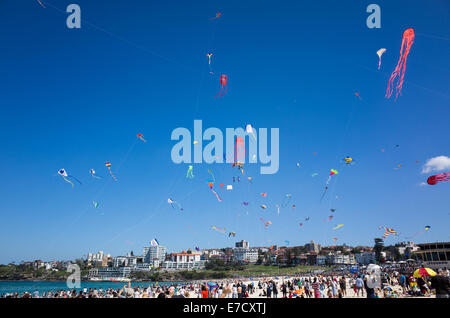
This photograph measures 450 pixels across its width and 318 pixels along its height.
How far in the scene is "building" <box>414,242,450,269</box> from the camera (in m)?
30.5

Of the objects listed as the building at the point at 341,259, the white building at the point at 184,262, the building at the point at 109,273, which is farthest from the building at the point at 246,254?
the building at the point at 109,273

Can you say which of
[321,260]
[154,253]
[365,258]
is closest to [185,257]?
[154,253]

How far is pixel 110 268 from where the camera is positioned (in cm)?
9000

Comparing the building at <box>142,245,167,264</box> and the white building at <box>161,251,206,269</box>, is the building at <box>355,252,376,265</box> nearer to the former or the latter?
the white building at <box>161,251,206,269</box>

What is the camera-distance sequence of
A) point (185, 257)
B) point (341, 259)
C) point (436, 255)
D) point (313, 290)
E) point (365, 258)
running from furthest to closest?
1. point (185, 257)
2. point (341, 259)
3. point (365, 258)
4. point (436, 255)
5. point (313, 290)

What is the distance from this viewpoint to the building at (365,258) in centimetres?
7233

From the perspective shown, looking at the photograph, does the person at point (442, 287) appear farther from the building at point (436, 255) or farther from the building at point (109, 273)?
the building at point (109, 273)

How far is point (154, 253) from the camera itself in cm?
9819

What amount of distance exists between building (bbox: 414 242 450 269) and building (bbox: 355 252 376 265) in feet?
141

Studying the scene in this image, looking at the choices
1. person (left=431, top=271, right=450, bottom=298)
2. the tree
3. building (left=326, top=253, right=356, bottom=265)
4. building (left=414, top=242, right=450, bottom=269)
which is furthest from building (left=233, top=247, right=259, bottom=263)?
person (left=431, top=271, right=450, bottom=298)

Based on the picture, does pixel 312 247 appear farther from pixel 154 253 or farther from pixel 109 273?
pixel 109 273

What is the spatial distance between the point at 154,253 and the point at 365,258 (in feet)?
244
